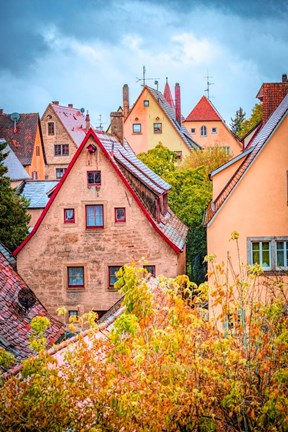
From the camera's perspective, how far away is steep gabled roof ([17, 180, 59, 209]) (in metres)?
50.9

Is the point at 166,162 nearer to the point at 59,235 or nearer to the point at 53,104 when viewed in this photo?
the point at 59,235

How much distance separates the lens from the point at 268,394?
9406 mm

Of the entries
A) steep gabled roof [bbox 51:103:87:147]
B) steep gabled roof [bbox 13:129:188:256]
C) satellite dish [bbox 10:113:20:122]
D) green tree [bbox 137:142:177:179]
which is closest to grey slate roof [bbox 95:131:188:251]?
steep gabled roof [bbox 13:129:188:256]

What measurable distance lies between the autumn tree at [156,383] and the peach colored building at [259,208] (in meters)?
16.8

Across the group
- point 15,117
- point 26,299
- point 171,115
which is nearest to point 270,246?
point 26,299

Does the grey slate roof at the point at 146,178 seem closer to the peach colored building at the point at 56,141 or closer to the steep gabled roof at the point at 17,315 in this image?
the steep gabled roof at the point at 17,315

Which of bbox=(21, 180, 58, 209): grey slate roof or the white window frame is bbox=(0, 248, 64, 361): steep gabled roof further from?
bbox=(21, 180, 58, 209): grey slate roof

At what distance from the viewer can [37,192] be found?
52969mm

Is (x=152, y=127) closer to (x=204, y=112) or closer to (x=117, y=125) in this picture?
(x=204, y=112)

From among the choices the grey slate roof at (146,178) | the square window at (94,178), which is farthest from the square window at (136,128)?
the square window at (94,178)

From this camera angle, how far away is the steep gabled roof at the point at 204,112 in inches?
3621

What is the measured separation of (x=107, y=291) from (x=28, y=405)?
81.3 ft

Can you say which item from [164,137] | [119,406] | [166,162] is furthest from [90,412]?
[164,137]

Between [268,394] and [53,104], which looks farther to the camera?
[53,104]
